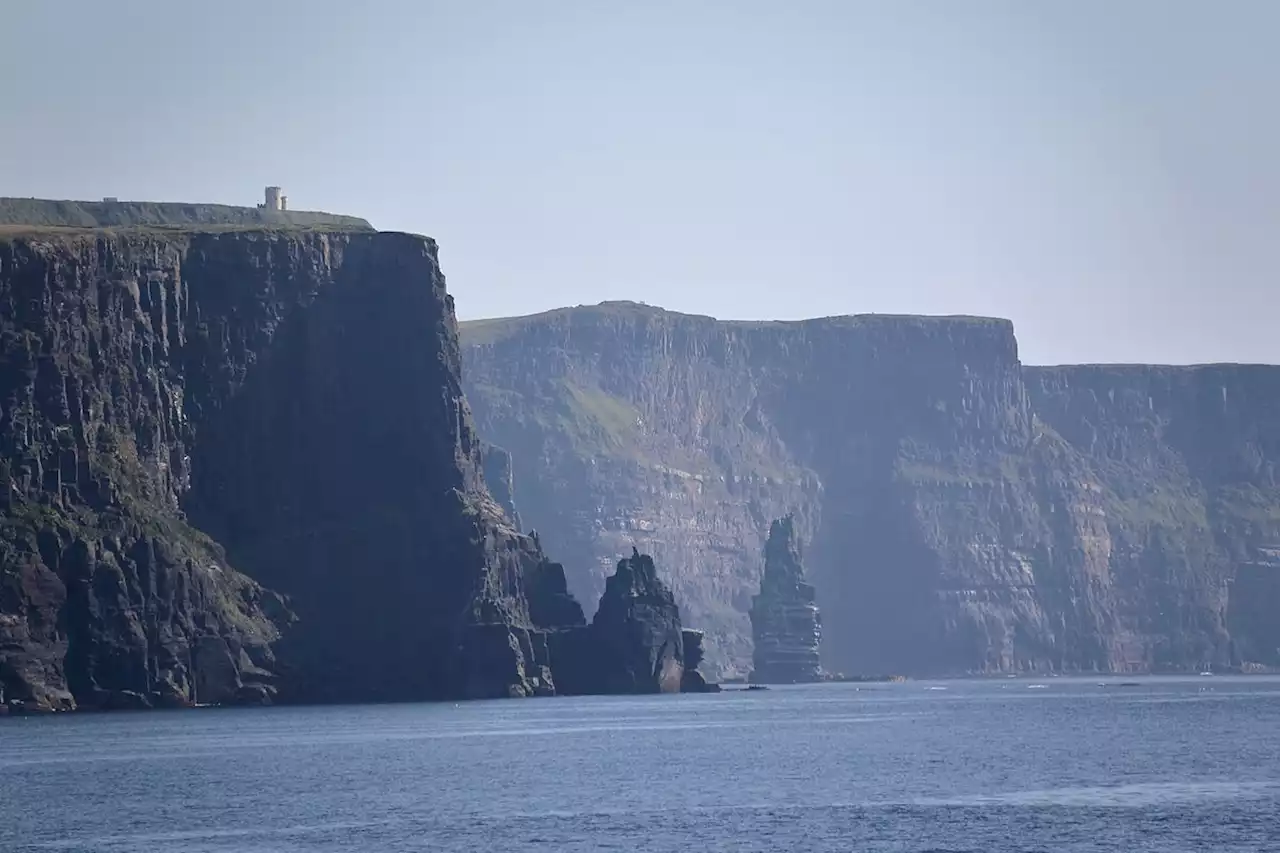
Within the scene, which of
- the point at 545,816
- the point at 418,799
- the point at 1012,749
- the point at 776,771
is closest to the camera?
the point at 545,816

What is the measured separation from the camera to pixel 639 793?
488 feet

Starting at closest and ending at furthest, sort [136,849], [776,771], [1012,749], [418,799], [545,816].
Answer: [136,849], [545,816], [418,799], [776,771], [1012,749]

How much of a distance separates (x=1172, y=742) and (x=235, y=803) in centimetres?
7543

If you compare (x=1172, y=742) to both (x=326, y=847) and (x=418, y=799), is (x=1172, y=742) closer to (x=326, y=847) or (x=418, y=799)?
(x=418, y=799)

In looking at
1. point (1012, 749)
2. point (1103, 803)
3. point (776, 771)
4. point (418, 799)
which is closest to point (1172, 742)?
point (1012, 749)

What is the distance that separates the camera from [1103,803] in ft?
452

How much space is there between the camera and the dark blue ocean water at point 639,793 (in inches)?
4884

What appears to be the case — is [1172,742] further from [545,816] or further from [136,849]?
[136,849]

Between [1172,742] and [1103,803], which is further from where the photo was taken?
[1172,742]

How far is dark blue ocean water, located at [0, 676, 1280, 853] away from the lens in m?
124

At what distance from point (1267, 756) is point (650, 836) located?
200 ft

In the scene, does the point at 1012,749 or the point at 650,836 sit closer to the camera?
the point at 650,836

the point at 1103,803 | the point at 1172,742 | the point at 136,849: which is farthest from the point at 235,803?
the point at 1172,742

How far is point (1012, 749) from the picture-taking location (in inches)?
7170
